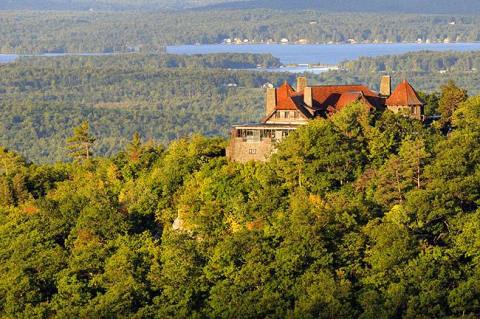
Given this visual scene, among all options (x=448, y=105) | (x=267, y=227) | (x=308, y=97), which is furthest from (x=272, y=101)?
(x=267, y=227)

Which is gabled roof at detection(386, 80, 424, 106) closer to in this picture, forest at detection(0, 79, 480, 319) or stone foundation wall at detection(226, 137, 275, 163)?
forest at detection(0, 79, 480, 319)

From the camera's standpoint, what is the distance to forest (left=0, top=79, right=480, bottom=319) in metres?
49.9

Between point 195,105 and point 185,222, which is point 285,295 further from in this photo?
point 195,105

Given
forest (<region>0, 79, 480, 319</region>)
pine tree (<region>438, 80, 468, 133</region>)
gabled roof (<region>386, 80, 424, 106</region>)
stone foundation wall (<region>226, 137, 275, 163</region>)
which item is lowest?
forest (<region>0, 79, 480, 319</region>)

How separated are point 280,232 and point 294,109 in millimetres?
7622

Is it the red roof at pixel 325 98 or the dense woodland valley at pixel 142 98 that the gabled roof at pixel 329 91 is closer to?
the red roof at pixel 325 98

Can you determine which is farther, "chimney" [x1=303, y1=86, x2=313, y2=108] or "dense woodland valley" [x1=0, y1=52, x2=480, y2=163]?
"dense woodland valley" [x1=0, y1=52, x2=480, y2=163]

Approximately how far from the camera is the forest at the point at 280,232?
49.9 m

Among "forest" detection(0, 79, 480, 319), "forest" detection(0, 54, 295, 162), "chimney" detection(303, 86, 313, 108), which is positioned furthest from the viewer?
"forest" detection(0, 54, 295, 162)

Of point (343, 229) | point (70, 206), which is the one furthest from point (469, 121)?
point (70, 206)

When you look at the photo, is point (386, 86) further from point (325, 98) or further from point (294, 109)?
point (294, 109)

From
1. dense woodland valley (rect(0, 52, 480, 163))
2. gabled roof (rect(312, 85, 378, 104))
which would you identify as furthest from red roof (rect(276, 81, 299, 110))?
dense woodland valley (rect(0, 52, 480, 163))

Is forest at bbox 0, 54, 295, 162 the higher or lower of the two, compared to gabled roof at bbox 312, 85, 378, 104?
lower

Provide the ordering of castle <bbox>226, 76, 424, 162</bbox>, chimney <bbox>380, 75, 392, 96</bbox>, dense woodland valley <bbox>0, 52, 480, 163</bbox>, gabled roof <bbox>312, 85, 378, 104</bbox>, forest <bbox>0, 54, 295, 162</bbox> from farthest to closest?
dense woodland valley <bbox>0, 52, 480, 163</bbox>, forest <bbox>0, 54, 295, 162</bbox>, chimney <bbox>380, 75, 392, 96</bbox>, gabled roof <bbox>312, 85, 378, 104</bbox>, castle <bbox>226, 76, 424, 162</bbox>
